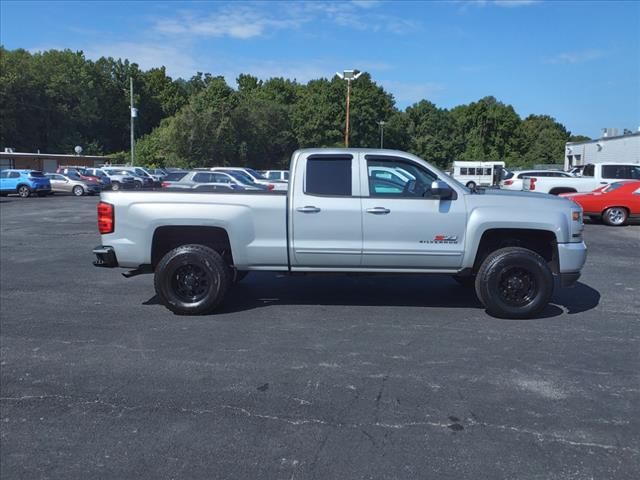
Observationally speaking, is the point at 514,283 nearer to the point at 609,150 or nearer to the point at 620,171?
the point at 620,171

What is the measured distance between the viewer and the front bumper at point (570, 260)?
661cm

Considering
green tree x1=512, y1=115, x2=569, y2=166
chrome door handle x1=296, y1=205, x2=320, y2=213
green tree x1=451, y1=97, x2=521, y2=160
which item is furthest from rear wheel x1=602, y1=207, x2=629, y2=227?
green tree x1=451, y1=97, x2=521, y2=160

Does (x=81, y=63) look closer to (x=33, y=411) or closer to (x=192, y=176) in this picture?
(x=192, y=176)

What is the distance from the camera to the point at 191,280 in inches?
269

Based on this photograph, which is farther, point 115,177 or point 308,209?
point 115,177

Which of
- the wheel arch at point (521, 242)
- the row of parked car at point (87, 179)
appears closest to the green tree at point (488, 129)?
the row of parked car at point (87, 179)

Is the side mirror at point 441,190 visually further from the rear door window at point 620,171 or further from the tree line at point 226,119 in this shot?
the tree line at point 226,119

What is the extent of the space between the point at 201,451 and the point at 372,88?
284 ft

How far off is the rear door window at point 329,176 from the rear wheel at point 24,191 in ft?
102

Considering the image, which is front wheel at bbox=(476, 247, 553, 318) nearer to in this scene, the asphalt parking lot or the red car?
the asphalt parking lot

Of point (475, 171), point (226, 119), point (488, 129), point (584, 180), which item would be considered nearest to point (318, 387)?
point (584, 180)

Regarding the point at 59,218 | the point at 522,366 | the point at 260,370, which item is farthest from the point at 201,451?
the point at 59,218

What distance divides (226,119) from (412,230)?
56287 mm

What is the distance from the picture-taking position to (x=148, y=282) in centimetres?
890
